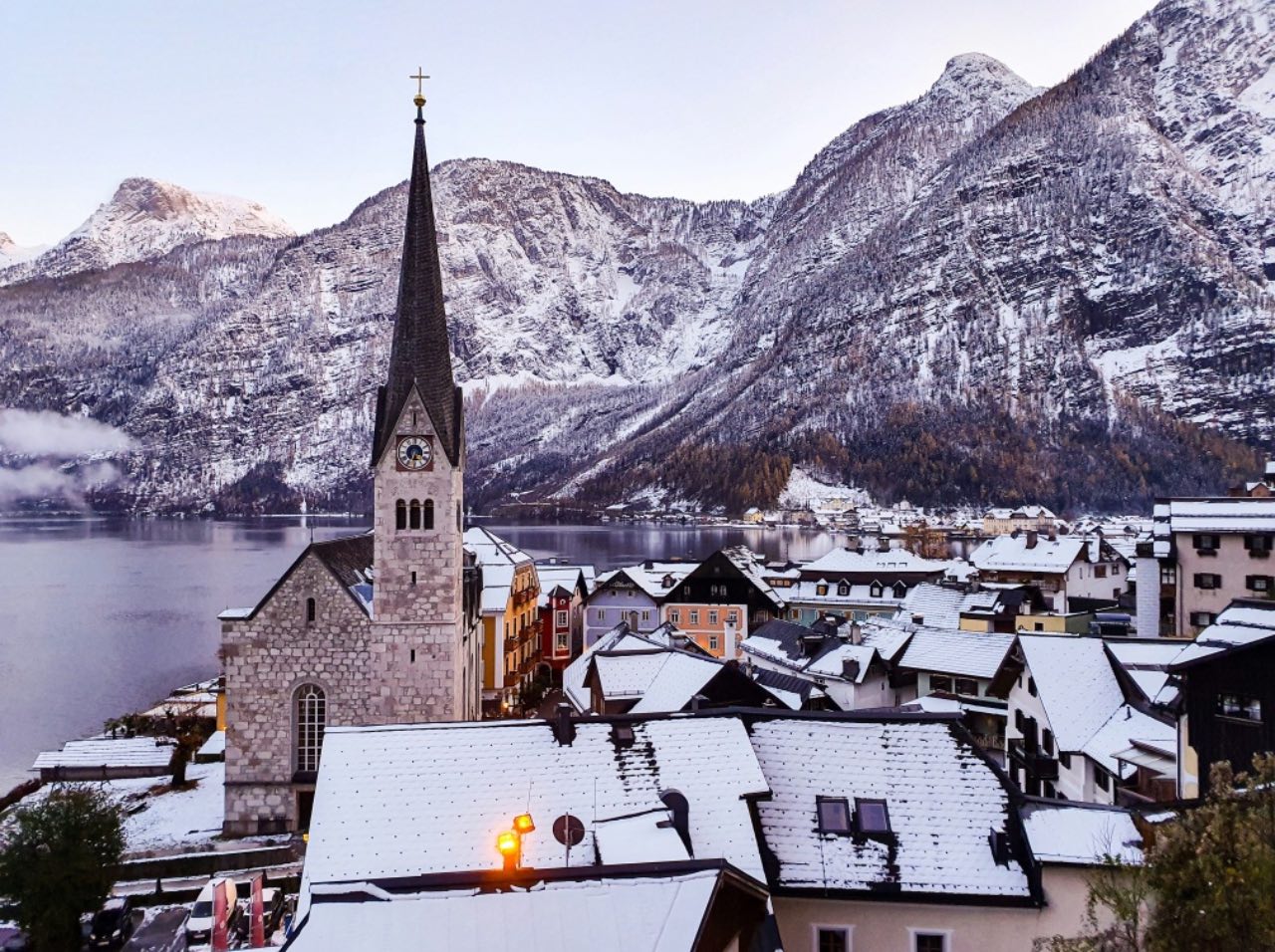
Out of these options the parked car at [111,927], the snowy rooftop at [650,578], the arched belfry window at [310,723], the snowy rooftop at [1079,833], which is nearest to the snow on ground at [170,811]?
the arched belfry window at [310,723]

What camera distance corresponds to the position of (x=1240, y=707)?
20.8m

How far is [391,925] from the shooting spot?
36.2ft

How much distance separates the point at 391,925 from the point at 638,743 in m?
6.70

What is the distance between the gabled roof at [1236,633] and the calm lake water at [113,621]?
52815mm

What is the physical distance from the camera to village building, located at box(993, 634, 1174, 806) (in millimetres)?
24797

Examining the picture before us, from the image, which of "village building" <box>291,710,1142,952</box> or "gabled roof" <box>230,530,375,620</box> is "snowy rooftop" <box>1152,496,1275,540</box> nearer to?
"village building" <box>291,710,1142,952</box>

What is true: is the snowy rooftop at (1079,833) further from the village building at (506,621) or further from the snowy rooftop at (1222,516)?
the village building at (506,621)

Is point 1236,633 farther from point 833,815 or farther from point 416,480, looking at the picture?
point 416,480

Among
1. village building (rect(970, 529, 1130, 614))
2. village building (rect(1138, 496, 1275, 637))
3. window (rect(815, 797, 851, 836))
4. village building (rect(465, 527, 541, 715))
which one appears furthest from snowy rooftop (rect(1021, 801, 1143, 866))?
village building (rect(970, 529, 1130, 614))

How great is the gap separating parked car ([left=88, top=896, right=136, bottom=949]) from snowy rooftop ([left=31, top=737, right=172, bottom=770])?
1811 centimetres

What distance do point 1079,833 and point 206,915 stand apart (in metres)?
21.1

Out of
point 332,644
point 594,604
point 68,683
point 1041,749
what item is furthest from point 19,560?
point 1041,749

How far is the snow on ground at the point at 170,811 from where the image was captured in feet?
99.7

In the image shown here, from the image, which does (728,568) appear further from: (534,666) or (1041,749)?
(1041,749)
